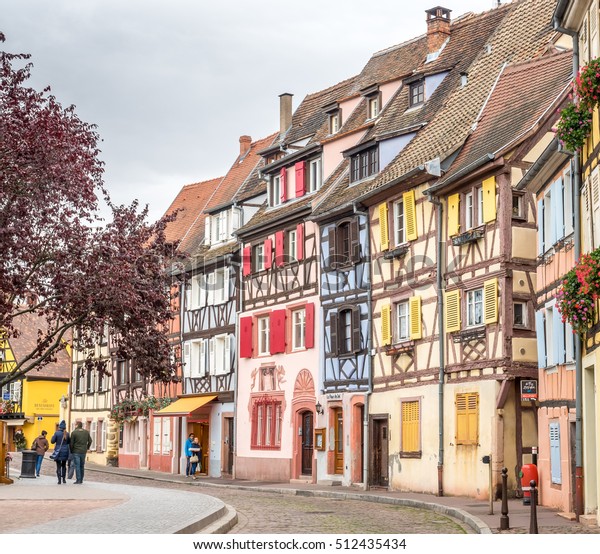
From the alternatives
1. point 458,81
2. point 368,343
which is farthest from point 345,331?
point 458,81

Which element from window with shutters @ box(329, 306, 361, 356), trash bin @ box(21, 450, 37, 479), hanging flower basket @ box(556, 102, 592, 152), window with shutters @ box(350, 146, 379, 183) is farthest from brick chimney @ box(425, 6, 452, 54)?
hanging flower basket @ box(556, 102, 592, 152)

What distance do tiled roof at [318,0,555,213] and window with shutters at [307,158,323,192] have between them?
2.11 meters

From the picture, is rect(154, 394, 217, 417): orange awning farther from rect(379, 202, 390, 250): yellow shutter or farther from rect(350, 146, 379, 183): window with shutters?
rect(379, 202, 390, 250): yellow shutter

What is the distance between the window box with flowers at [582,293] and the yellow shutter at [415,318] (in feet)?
39.3

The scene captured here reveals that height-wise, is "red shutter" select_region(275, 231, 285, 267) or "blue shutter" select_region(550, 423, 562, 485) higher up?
"red shutter" select_region(275, 231, 285, 267)

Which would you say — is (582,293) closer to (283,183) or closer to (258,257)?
(283,183)

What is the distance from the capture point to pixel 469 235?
93.6ft

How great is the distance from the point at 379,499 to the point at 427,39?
55.8 feet

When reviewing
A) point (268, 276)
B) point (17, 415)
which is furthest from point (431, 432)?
point (17, 415)

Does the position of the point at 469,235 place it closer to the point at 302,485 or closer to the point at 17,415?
the point at 302,485

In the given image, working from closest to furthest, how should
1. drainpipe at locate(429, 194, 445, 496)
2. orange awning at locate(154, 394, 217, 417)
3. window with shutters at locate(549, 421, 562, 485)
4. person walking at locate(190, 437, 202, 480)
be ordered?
window with shutters at locate(549, 421, 562, 485) < drainpipe at locate(429, 194, 445, 496) < person walking at locate(190, 437, 202, 480) < orange awning at locate(154, 394, 217, 417)

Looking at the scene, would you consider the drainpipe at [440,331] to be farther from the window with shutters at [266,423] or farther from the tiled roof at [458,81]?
the window with shutters at [266,423]

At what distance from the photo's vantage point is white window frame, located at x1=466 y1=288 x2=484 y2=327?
93.0 feet

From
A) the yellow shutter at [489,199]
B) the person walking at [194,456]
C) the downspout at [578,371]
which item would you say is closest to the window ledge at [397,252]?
the yellow shutter at [489,199]
